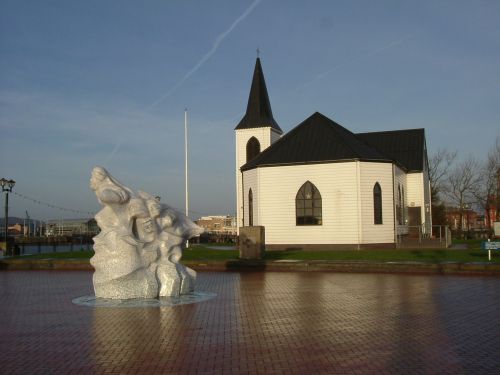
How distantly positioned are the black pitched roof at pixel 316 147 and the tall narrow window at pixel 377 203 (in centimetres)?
204

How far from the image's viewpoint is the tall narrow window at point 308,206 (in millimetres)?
37781

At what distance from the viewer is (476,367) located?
8062 millimetres

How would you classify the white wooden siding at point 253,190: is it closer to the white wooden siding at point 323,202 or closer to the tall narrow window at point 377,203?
the white wooden siding at point 323,202

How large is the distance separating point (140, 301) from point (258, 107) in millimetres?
43098

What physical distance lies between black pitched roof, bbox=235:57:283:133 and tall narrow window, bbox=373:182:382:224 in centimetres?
1883

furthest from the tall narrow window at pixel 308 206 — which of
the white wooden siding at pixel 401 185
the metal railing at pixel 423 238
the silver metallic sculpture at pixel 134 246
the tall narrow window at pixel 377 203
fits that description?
the silver metallic sculpture at pixel 134 246

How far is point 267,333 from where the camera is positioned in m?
10.5

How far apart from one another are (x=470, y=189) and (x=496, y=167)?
686 centimetres

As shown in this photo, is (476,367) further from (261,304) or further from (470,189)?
(470,189)

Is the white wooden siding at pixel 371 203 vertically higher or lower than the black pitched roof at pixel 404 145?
lower

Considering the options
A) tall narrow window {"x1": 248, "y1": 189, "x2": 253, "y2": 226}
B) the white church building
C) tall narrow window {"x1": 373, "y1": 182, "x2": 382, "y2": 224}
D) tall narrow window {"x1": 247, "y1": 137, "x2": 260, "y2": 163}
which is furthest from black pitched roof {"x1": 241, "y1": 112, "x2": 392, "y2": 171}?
tall narrow window {"x1": 247, "y1": 137, "x2": 260, "y2": 163}

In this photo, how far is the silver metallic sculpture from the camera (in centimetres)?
1464

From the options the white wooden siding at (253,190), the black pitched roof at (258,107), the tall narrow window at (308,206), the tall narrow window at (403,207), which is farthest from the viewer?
the black pitched roof at (258,107)

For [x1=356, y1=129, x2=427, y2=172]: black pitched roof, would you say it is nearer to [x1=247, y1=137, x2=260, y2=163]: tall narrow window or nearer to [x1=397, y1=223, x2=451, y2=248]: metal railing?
[x1=397, y1=223, x2=451, y2=248]: metal railing
